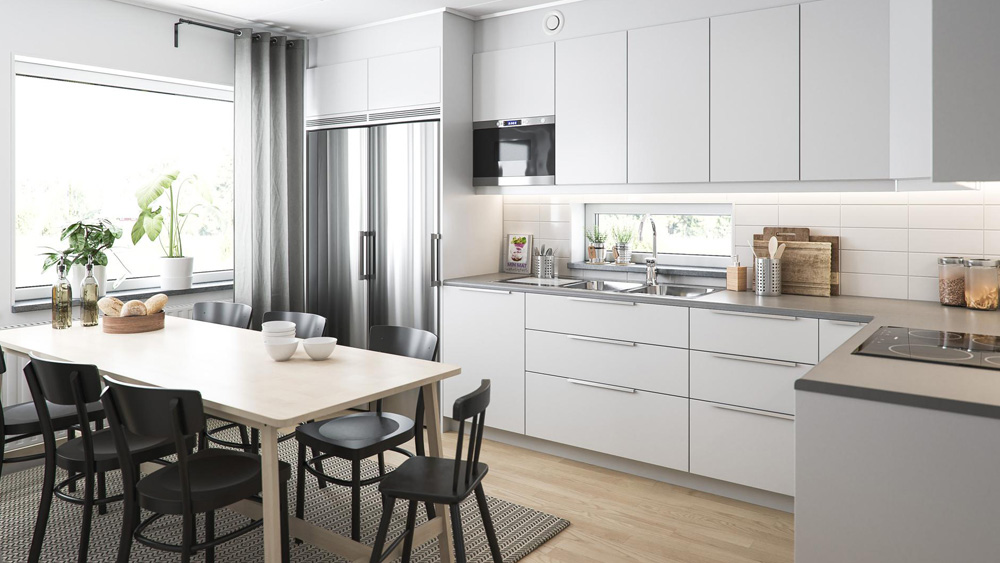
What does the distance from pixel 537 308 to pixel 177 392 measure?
2.16 meters

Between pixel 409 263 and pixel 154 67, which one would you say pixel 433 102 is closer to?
pixel 409 263

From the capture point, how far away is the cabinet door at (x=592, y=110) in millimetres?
3877

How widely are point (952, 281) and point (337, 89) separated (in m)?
3.73

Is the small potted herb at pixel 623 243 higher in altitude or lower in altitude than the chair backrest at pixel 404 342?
higher

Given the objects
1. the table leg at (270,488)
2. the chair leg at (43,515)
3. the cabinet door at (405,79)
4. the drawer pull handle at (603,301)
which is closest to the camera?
the table leg at (270,488)

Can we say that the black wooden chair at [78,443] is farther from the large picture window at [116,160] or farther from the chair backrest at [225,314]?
the large picture window at [116,160]

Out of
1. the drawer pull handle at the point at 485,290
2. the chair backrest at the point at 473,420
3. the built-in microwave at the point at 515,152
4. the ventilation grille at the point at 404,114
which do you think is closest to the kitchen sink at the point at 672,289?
the drawer pull handle at the point at 485,290

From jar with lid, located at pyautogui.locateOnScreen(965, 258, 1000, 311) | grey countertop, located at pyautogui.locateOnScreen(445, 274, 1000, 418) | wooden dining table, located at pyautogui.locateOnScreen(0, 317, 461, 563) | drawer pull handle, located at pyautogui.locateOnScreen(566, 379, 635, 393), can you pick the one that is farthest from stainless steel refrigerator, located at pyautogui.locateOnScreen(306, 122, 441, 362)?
jar with lid, located at pyautogui.locateOnScreen(965, 258, 1000, 311)

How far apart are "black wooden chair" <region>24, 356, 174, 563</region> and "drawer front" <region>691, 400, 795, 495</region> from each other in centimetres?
232

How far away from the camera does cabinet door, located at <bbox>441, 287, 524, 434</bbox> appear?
406cm

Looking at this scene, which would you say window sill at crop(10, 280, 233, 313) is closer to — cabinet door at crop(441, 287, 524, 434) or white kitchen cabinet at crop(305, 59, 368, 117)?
white kitchen cabinet at crop(305, 59, 368, 117)

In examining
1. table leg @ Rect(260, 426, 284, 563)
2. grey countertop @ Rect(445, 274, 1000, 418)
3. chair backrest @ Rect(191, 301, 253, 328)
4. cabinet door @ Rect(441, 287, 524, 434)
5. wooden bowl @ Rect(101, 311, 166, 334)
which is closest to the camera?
grey countertop @ Rect(445, 274, 1000, 418)

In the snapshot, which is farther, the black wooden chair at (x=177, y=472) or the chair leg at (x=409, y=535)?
the chair leg at (x=409, y=535)

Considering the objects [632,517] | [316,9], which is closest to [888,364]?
[632,517]
